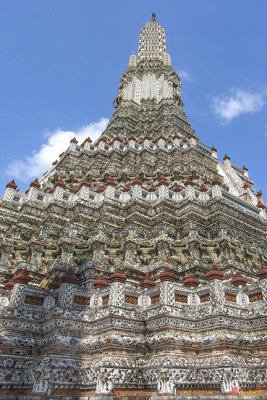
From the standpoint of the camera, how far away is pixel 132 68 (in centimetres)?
4200

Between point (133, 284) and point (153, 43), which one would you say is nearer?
point (133, 284)

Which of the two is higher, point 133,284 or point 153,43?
point 153,43

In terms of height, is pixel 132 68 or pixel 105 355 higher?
pixel 132 68

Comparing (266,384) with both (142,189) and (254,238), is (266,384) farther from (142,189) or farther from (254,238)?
(142,189)

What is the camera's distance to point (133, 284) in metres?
15.1

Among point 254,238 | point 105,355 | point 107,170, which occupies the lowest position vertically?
point 105,355

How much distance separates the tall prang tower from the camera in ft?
32.6

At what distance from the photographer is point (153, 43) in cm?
4753

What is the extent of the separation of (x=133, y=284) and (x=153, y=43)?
41877mm

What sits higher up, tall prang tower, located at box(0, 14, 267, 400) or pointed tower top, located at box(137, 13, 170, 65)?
pointed tower top, located at box(137, 13, 170, 65)

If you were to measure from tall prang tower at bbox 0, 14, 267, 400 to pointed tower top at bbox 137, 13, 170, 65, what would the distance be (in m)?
22.4

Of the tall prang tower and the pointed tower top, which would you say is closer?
the tall prang tower

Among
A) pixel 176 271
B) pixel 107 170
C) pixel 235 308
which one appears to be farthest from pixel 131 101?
pixel 235 308

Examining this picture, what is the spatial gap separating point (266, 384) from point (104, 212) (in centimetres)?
1112
